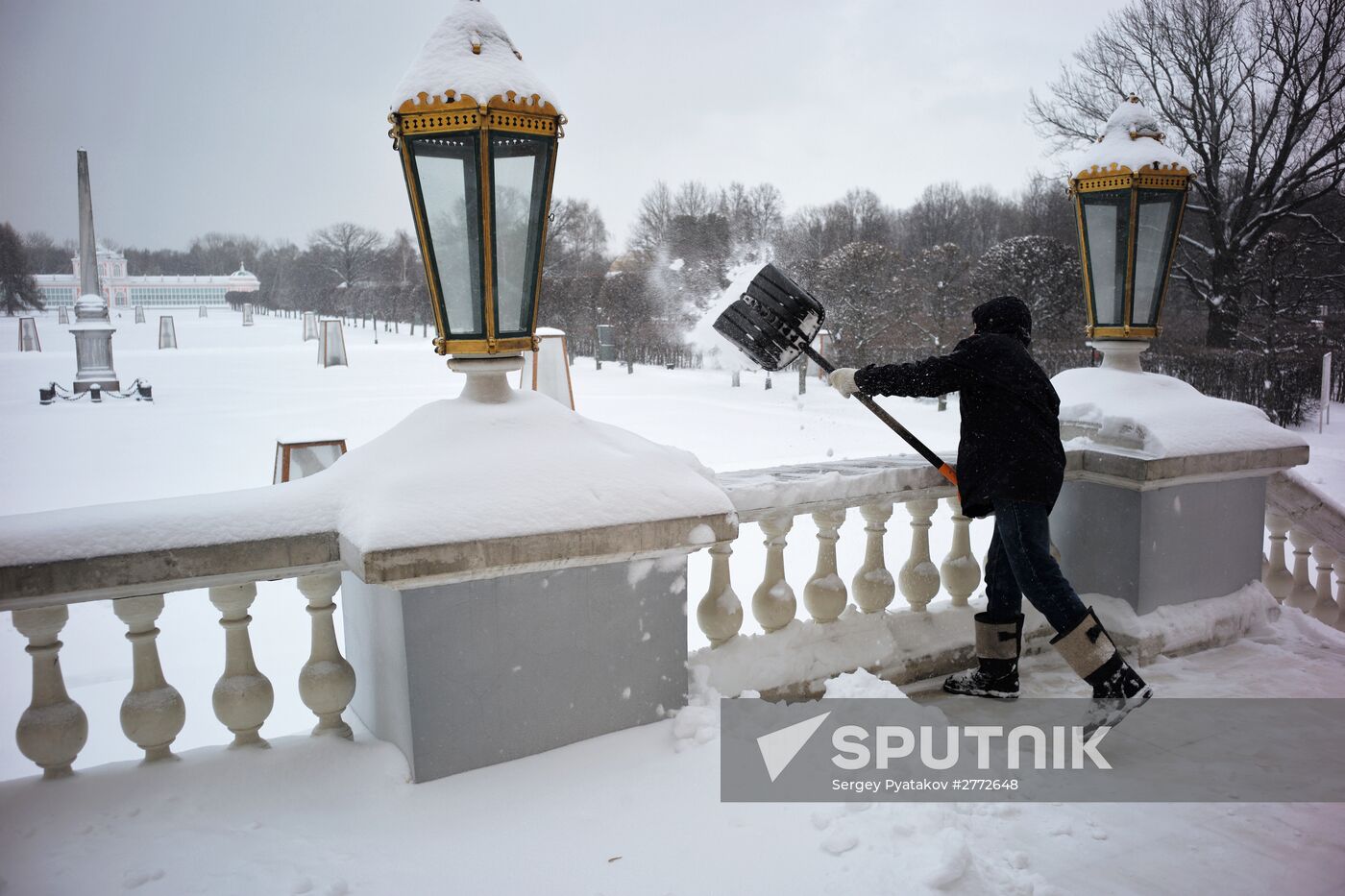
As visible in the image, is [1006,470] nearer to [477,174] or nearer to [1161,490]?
[1161,490]

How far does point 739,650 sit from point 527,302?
1.52 metres

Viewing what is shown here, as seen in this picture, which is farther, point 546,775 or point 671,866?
point 546,775

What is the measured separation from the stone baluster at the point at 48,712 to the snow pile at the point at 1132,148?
4.99m

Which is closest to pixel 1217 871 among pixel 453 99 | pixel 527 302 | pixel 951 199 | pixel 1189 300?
pixel 527 302

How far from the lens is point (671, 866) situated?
227cm

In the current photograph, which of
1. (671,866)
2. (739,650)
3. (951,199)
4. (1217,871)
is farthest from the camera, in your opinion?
(951,199)

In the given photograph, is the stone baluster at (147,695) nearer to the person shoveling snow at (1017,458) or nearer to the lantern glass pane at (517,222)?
the lantern glass pane at (517,222)

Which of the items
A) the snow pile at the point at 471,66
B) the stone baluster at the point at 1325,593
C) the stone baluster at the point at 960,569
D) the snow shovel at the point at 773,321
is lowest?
the stone baluster at the point at 1325,593

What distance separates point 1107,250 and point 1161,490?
1.43 m

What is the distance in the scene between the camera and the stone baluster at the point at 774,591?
3459 mm

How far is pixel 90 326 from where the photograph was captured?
17.6 meters

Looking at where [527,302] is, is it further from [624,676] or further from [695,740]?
[695,740]

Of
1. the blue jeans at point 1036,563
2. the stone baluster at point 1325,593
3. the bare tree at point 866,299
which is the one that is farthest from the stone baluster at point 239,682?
the bare tree at point 866,299

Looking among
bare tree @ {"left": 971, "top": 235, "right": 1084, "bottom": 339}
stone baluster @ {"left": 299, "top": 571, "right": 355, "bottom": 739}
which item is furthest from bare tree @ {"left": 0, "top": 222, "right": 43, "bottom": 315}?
bare tree @ {"left": 971, "top": 235, "right": 1084, "bottom": 339}
